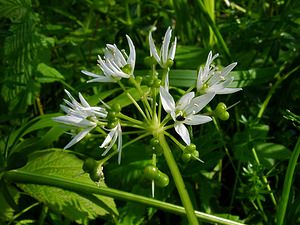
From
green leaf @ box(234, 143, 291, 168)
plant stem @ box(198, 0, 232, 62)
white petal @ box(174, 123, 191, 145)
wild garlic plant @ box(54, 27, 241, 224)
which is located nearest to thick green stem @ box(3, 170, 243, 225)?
wild garlic plant @ box(54, 27, 241, 224)

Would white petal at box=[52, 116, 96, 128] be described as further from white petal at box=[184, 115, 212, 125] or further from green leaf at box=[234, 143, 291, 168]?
green leaf at box=[234, 143, 291, 168]

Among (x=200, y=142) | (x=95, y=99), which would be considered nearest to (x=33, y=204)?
(x=95, y=99)

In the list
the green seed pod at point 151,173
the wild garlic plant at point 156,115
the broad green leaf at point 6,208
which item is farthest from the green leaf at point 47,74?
the green seed pod at point 151,173

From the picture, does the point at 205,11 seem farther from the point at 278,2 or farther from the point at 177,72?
the point at 278,2

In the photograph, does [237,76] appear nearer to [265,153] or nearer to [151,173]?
[265,153]

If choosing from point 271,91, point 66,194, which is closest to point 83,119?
point 66,194

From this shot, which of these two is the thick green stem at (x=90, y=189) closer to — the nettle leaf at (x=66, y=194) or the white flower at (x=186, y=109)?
the nettle leaf at (x=66, y=194)
